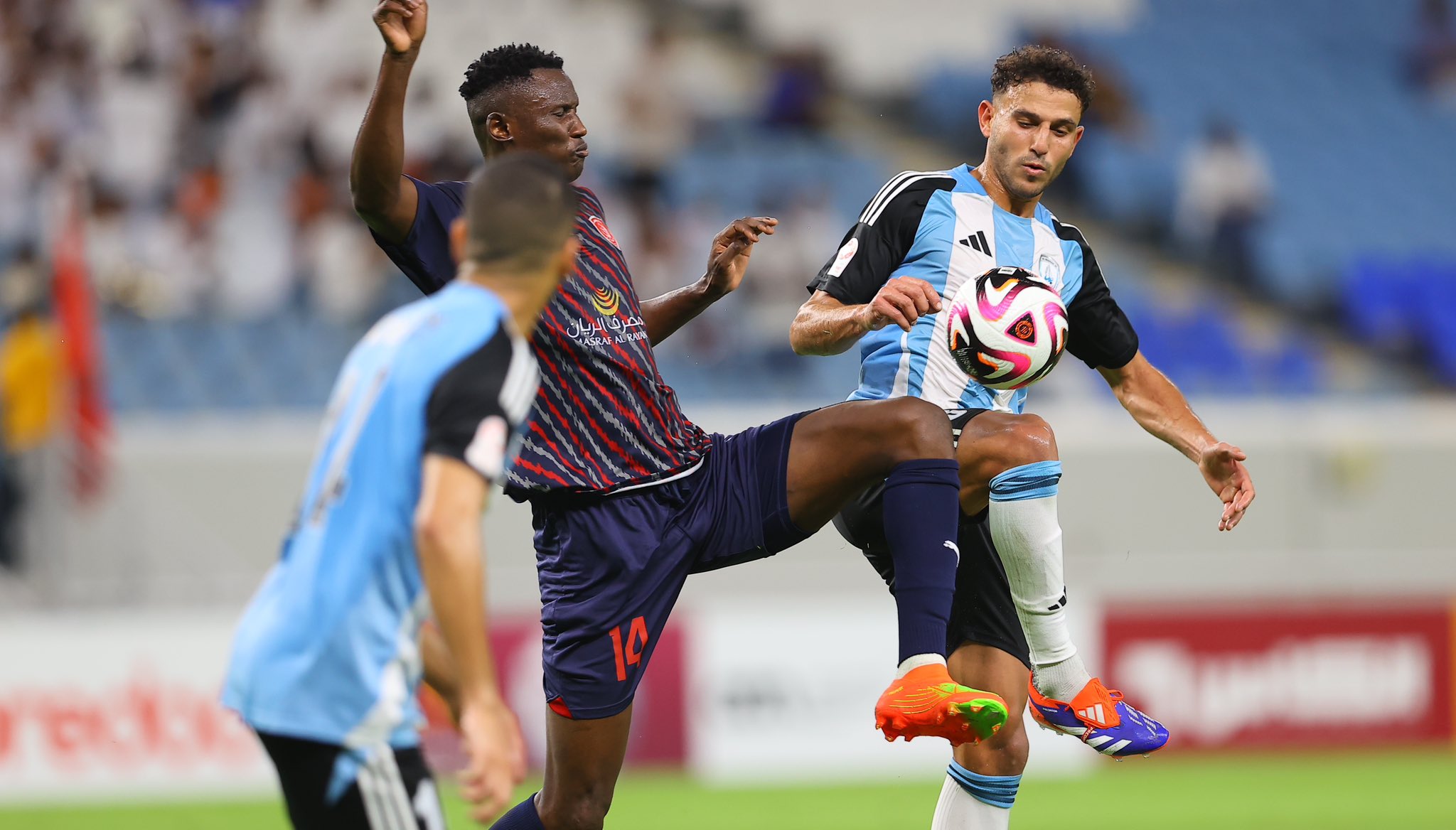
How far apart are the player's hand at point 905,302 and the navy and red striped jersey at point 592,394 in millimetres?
891

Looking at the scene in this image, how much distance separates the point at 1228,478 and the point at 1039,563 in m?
0.68

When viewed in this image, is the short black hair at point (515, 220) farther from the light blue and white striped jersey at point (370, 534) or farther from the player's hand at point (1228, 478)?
the player's hand at point (1228, 478)

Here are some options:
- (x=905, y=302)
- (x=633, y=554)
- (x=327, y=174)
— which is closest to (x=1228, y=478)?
(x=905, y=302)

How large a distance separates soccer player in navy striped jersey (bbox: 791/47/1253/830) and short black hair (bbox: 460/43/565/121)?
42.2 inches

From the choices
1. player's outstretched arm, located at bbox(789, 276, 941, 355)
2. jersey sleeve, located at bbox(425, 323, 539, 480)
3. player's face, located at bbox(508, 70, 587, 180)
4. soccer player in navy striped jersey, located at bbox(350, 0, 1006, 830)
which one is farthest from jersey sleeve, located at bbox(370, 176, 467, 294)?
jersey sleeve, located at bbox(425, 323, 539, 480)

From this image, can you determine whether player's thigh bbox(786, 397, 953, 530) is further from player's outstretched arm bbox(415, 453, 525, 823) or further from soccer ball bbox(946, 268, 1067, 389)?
player's outstretched arm bbox(415, 453, 525, 823)

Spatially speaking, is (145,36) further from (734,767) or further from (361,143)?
(361,143)

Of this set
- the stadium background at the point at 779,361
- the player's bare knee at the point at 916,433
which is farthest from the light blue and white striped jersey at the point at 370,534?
the stadium background at the point at 779,361

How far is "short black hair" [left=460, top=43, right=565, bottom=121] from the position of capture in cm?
522

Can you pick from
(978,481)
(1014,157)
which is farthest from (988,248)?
(978,481)

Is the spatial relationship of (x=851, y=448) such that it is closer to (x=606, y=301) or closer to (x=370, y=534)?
(x=606, y=301)

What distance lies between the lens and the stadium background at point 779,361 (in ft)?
35.1

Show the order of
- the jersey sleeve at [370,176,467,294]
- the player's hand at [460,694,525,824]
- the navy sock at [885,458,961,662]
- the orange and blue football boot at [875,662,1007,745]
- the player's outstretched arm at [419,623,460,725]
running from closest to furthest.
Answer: the player's hand at [460,694,525,824], the player's outstretched arm at [419,623,460,725], the orange and blue football boot at [875,662,1007,745], the navy sock at [885,458,961,662], the jersey sleeve at [370,176,467,294]

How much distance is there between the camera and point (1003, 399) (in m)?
5.40
